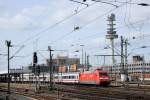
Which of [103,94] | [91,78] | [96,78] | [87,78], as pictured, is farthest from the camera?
[87,78]

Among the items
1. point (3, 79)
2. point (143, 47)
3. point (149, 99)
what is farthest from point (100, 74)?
point (3, 79)

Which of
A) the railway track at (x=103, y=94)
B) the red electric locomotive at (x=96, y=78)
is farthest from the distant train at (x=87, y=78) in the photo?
the railway track at (x=103, y=94)

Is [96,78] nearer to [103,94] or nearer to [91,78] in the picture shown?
[91,78]

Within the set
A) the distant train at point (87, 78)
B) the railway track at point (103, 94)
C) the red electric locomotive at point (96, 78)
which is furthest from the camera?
the distant train at point (87, 78)

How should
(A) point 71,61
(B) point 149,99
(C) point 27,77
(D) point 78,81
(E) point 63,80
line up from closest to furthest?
(B) point 149,99 → (D) point 78,81 → (E) point 63,80 → (C) point 27,77 → (A) point 71,61

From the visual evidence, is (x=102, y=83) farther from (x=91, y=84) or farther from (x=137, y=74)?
(x=137, y=74)

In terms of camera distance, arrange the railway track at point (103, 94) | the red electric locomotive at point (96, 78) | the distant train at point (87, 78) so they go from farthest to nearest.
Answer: the distant train at point (87, 78) → the red electric locomotive at point (96, 78) → the railway track at point (103, 94)

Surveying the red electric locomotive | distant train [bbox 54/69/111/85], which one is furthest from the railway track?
distant train [bbox 54/69/111/85]

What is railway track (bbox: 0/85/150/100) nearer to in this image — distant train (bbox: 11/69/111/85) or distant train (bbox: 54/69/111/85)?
distant train (bbox: 11/69/111/85)

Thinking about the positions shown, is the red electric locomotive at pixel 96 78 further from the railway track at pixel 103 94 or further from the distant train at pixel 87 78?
the railway track at pixel 103 94

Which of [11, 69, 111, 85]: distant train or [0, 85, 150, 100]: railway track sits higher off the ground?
[11, 69, 111, 85]: distant train

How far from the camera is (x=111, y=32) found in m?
167

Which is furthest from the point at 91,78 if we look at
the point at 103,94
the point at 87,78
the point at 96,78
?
the point at 103,94

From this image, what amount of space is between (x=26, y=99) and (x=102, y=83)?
3051cm
